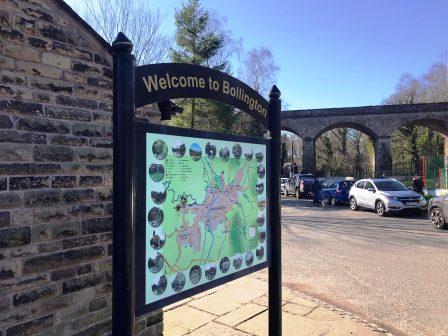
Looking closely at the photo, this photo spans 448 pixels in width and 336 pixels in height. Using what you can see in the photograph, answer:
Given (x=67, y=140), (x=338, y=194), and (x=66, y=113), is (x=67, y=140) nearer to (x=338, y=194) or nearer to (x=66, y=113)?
(x=66, y=113)

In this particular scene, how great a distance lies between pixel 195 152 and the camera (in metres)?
2.66

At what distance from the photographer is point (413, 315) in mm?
5301

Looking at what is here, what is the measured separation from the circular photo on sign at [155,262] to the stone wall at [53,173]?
3.25 ft

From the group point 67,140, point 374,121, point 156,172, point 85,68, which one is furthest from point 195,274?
point 374,121

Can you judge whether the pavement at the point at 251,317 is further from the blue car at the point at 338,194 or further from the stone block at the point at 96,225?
the blue car at the point at 338,194

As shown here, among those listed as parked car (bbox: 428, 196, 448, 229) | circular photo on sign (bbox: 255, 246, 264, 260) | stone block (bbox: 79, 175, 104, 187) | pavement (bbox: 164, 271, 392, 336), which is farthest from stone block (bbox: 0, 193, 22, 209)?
parked car (bbox: 428, 196, 448, 229)

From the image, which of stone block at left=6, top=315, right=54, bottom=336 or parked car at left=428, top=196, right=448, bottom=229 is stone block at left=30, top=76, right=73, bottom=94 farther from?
parked car at left=428, top=196, right=448, bottom=229

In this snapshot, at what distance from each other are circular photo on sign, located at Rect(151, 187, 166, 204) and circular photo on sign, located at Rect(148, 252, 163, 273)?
29cm

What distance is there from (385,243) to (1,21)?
968 cm

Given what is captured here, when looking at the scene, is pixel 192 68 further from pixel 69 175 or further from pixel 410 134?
pixel 410 134

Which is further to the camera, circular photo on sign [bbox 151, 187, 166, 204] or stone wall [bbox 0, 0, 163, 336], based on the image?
stone wall [bbox 0, 0, 163, 336]

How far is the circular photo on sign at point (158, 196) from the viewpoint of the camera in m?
2.36

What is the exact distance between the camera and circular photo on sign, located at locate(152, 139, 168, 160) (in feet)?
7.74

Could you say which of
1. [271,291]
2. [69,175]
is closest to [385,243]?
[271,291]
